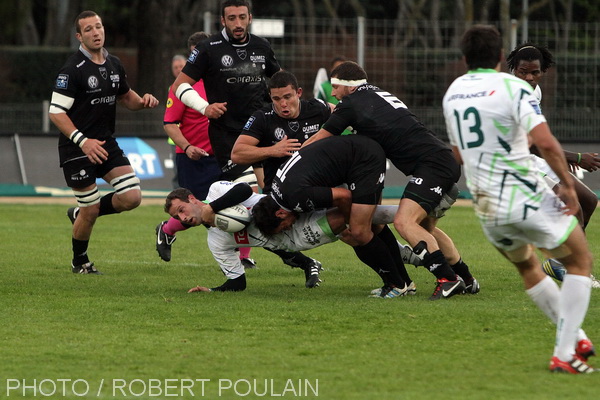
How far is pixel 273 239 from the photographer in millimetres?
8500

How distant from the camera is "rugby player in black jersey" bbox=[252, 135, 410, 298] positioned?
810 cm

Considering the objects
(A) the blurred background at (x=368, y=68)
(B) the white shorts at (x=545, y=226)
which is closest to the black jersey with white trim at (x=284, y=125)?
(B) the white shorts at (x=545, y=226)

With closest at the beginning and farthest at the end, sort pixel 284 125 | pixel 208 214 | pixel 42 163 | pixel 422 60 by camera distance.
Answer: pixel 208 214
pixel 284 125
pixel 42 163
pixel 422 60

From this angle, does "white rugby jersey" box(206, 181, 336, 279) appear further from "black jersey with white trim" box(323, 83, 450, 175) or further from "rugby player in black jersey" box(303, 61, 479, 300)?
"black jersey with white trim" box(323, 83, 450, 175)

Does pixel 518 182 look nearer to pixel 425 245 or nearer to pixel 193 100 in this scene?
pixel 425 245

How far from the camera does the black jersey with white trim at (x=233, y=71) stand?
9875mm

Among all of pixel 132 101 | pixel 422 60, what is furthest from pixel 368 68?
pixel 132 101

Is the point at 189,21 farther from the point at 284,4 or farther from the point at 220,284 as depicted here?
the point at 220,284

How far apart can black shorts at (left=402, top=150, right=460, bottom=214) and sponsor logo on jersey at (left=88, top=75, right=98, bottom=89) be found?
3.32m

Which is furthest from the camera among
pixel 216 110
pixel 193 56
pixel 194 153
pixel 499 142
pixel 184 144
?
pixel 184 144

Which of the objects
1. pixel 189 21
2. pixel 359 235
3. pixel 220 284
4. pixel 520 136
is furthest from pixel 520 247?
pixel 189 21

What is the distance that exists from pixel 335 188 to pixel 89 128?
2954mm

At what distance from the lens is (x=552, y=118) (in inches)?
782

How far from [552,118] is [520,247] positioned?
14392 millimetres
